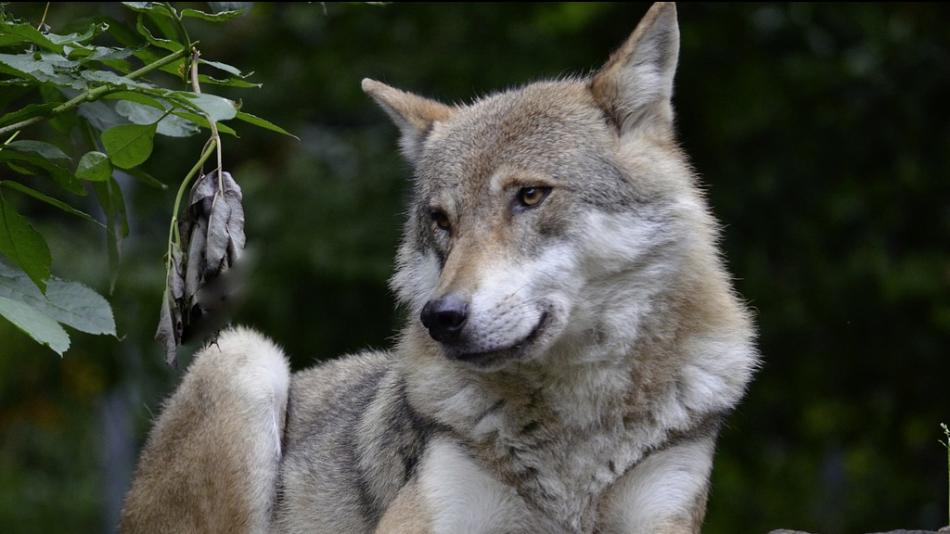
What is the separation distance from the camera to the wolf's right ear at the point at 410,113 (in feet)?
18.7

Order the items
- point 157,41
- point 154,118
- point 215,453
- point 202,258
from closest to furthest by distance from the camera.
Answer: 1. point 157,41
2. point 202,258
3. point 154,118
4. point 215,453

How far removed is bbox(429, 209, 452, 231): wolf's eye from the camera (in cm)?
512

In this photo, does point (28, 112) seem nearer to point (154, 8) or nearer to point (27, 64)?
point (27, 64)

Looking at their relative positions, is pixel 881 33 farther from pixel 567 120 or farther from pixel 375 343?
pixel 567 120

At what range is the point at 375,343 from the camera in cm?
1120

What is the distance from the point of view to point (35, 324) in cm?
384

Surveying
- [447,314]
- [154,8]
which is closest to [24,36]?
[154,8]

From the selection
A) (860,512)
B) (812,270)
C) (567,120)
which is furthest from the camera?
(860,512)

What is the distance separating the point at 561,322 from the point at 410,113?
1403mm

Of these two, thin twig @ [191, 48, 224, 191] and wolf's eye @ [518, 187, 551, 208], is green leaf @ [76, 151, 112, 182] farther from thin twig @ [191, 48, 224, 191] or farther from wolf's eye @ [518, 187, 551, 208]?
wolf's eye @ [518, 187, 551, 208]

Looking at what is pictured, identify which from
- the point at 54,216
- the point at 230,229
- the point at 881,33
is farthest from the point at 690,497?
the point at 54,216

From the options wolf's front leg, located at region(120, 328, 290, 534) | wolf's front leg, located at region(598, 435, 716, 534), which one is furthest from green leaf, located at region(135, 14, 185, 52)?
wolf's front leg, located at region(598, 435, 716, 534)

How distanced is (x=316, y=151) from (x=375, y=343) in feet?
7.00

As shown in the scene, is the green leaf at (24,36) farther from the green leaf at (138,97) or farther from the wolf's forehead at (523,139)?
the wolf's forehead at (523,139)
